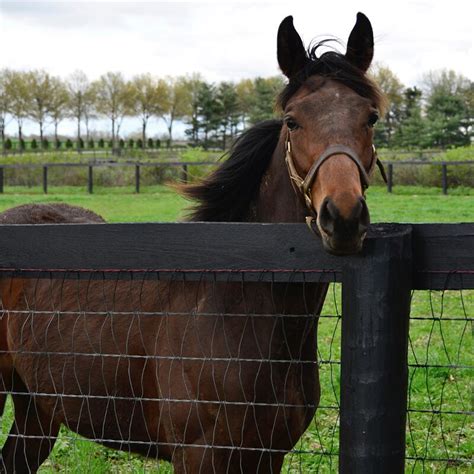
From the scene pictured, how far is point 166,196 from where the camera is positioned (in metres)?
23.9

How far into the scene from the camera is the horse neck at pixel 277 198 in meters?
2.75

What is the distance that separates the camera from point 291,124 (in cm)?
249

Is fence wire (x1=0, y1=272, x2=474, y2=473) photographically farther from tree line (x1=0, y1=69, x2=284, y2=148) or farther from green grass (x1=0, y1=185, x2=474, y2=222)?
tree line (x1=0, y1=69, x2=284, y2=148)

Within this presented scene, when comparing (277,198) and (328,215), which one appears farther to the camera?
(277,198)

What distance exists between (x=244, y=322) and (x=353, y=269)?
2.17 ft

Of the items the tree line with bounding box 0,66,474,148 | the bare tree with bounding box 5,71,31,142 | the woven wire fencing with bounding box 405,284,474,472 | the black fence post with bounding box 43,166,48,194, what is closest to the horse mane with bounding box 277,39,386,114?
the woven wire fencing with bounding box 405,284,474,472

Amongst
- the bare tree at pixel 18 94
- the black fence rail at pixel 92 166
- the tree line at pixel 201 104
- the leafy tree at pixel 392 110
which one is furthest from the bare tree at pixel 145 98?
the black fence rail at pixel 92 166

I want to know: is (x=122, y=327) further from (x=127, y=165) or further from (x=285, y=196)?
(x=127, y=165)

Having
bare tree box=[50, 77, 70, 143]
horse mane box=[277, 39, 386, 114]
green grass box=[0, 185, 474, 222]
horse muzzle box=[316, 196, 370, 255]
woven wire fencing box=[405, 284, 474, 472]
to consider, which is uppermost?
bare tree box=[50, 77, 70, 143]

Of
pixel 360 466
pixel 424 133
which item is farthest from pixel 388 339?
pixel 424 133

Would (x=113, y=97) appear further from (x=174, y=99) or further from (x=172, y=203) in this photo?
(x=172, y=203)

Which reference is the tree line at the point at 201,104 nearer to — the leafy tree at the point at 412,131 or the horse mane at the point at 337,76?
the leafy tree at the point at 412,131

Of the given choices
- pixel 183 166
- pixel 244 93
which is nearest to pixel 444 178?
pixel 183 166

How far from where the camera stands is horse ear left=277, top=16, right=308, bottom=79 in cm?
267
